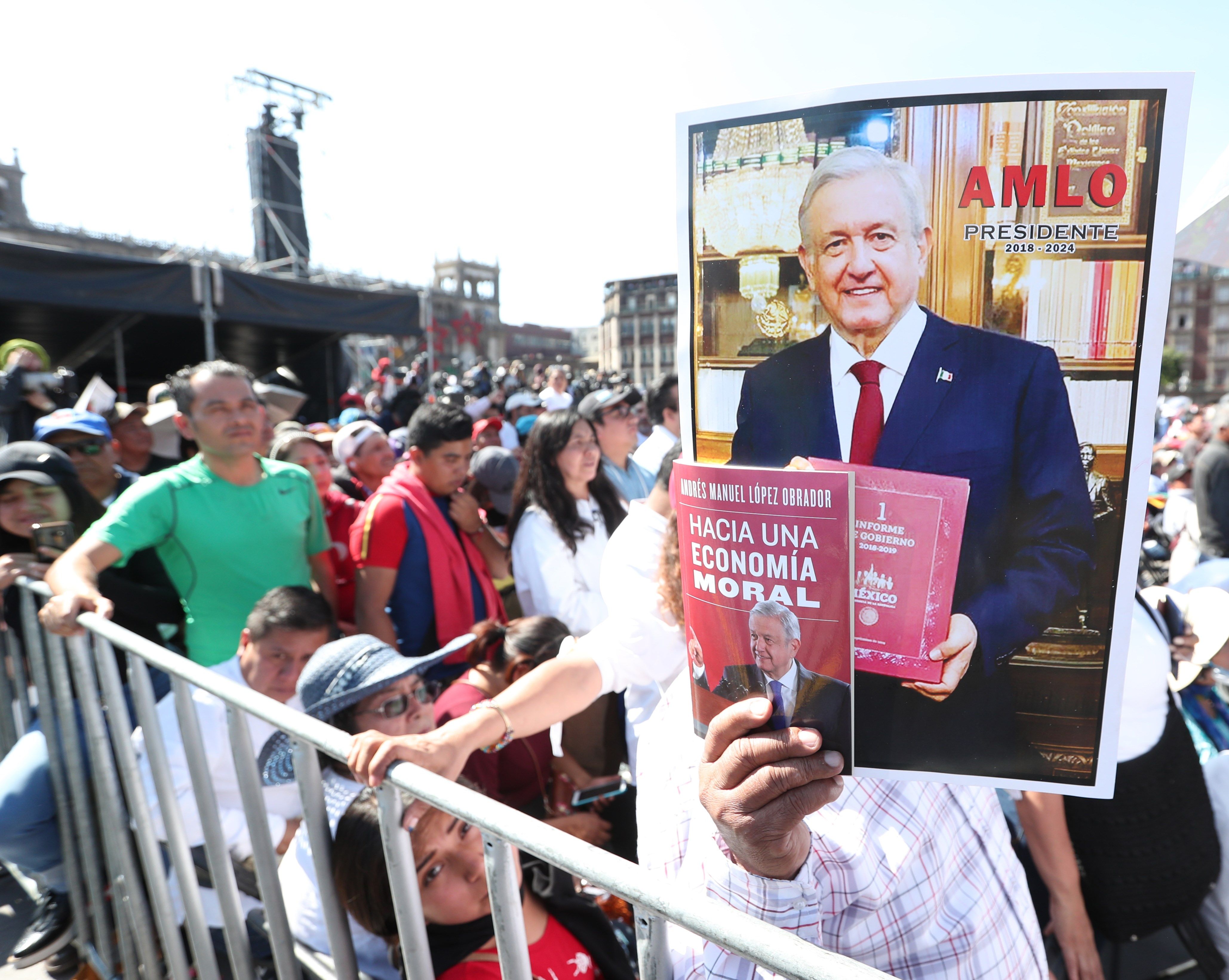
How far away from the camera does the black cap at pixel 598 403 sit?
3.81 meters

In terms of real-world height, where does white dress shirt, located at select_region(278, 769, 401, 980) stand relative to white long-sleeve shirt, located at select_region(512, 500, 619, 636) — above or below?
below

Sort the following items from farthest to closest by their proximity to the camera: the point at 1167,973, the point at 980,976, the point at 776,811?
the point at 1167,973
the point at 980,976
the point at 776,811

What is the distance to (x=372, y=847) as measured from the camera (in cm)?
138

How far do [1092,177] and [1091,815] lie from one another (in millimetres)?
1676

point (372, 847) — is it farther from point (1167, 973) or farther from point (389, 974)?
point (1167, 973)

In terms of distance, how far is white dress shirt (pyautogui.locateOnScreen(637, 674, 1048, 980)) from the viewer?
0.81m

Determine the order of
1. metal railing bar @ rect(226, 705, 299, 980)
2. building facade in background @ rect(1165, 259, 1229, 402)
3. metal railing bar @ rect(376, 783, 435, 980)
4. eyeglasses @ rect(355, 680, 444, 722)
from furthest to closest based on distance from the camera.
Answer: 1. building facade in background @ rect(1165, 259, 1229, 402)
2. eyeglasses @ rect(355, 680, 444, 722)
3. metal railing bar @ rect(226, 705, 299, 980)
4. metal railing bar @ rect(376, 783, 435, 980)

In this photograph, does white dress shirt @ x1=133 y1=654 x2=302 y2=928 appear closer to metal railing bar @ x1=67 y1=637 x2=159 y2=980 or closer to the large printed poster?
metal railing bar @ x1=67 y1=637 x2=159 y2=980

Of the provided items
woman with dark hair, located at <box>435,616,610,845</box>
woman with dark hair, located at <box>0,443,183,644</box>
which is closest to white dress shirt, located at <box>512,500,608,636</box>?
woman with dark hair, located at <box>435,616,610,845</box>

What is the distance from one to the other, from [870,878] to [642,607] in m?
0.59

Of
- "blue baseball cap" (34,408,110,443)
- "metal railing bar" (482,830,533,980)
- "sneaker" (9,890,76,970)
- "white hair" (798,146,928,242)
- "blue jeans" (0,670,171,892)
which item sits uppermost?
"white hair" (798,146,928,242)

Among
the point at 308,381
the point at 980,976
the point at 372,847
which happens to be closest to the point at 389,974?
the point at 372,847

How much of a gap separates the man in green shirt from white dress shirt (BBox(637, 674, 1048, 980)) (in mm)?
1868

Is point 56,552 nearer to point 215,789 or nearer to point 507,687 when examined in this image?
point 215,789
